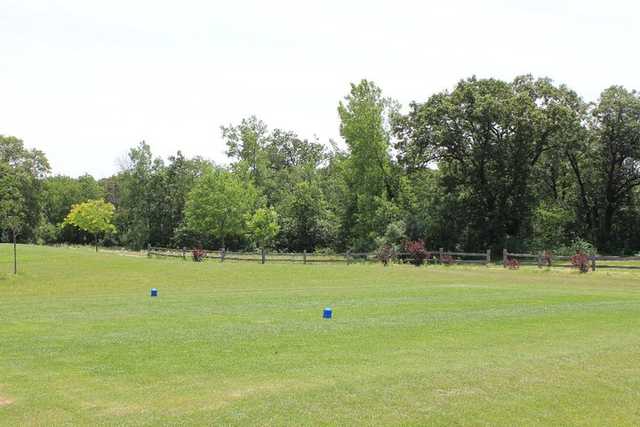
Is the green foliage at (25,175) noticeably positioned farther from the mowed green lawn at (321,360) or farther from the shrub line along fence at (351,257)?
the mowed green lawn at (321,360)

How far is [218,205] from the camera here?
7094 cm

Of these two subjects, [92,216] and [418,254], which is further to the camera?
[92,216]

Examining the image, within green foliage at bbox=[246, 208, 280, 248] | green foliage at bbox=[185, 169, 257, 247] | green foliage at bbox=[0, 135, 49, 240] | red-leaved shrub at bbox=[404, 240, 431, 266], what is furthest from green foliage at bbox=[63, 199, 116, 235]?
red-leaved shrub at bbox=[404, 240, 431, 266]

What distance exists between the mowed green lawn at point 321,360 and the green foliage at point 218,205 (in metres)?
48.1

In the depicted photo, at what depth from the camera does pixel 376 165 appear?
64625mm

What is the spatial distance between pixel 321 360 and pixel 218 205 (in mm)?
61351

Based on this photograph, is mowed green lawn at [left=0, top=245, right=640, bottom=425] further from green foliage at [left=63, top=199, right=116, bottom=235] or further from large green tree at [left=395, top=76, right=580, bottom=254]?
Result: green foliage at [left=63, top=199, right=116, bottom=235]

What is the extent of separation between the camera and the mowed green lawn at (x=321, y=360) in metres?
7.84

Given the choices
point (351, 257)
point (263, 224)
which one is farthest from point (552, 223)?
point (263, 224)

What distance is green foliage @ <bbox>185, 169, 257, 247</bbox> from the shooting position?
7088 centimetres

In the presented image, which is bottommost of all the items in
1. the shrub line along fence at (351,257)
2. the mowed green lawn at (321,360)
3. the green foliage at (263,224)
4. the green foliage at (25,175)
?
the mowed green lawn at (321,360)

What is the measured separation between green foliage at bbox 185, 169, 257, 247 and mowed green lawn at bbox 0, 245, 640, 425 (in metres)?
48.1

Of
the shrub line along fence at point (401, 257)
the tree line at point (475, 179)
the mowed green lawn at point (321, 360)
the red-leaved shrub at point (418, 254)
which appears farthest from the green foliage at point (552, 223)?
the mowed green lawn at point (321, 360)

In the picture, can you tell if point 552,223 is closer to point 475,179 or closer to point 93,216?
point 475,179
